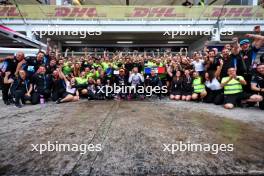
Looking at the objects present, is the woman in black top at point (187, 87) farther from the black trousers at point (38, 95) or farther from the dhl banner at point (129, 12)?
the dhl banner at point (129, 12)

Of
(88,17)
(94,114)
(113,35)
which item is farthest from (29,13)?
(94,114)

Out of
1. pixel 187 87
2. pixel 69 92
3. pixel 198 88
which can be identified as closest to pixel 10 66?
pixel 69 92

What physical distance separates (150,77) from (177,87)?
1.05m

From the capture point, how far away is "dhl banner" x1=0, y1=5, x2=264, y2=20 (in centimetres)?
1200

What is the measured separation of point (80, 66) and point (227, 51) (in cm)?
501

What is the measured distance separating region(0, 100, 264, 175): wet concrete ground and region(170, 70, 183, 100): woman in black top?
6.22 ft

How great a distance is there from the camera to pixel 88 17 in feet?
41.2

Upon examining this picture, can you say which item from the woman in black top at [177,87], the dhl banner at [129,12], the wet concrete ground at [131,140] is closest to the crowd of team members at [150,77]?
the woman in black top at [177,87]

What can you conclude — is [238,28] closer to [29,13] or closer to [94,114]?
[94,114]

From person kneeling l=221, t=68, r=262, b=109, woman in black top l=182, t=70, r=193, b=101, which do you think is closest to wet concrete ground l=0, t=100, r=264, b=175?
person kneeling l=221, t=68, r=262, b=109

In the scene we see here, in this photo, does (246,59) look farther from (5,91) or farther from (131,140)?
(5,91)

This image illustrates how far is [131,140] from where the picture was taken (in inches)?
89.6

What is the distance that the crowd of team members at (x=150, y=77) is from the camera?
4.28 metres

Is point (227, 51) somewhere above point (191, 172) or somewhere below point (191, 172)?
above
